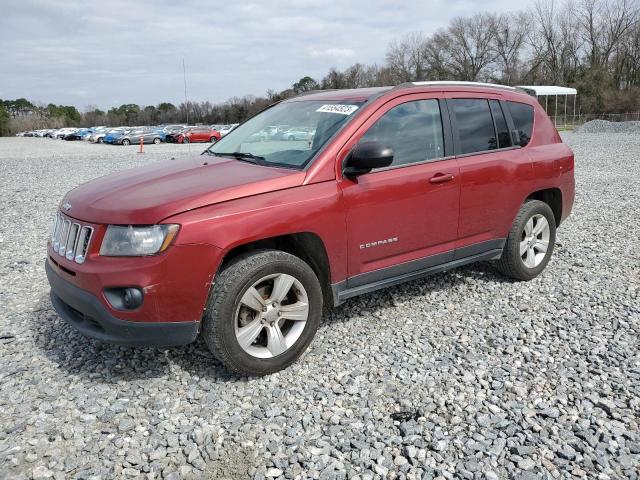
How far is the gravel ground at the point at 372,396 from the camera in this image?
275cm

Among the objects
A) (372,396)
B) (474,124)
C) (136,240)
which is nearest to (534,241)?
(474,124)

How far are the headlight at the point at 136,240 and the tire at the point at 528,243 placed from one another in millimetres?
3268

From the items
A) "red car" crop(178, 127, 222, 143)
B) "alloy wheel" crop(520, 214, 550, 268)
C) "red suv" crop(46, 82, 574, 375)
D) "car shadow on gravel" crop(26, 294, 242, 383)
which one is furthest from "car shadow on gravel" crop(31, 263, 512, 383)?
"red car" crop(178, 127, 222, 143)

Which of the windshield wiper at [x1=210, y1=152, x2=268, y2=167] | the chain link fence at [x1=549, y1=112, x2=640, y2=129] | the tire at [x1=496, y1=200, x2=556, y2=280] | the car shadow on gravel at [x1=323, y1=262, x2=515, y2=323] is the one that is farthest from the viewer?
the chain link fence at [x1=549, y1=112, x2=640, y2=129]

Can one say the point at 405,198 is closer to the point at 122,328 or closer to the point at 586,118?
the point at 122,328

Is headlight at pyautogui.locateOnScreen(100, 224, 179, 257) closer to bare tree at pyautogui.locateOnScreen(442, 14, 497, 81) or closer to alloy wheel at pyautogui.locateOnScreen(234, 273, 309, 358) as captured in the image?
alloy wheel at pyautogui.locateOnScreen(234, 273, 309, 358)

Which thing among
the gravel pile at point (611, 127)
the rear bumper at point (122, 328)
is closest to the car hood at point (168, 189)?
the rear bumper at point (122, 328)

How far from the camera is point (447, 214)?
432 cm

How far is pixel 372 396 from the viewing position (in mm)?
3328

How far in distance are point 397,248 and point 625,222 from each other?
529 centimetres

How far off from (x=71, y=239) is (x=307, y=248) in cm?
154

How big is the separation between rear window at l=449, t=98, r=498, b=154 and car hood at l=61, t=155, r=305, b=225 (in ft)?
5.51

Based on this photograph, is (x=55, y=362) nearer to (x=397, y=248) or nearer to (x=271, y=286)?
(x=271, y=286)

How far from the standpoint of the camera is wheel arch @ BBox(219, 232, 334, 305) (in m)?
3.60
